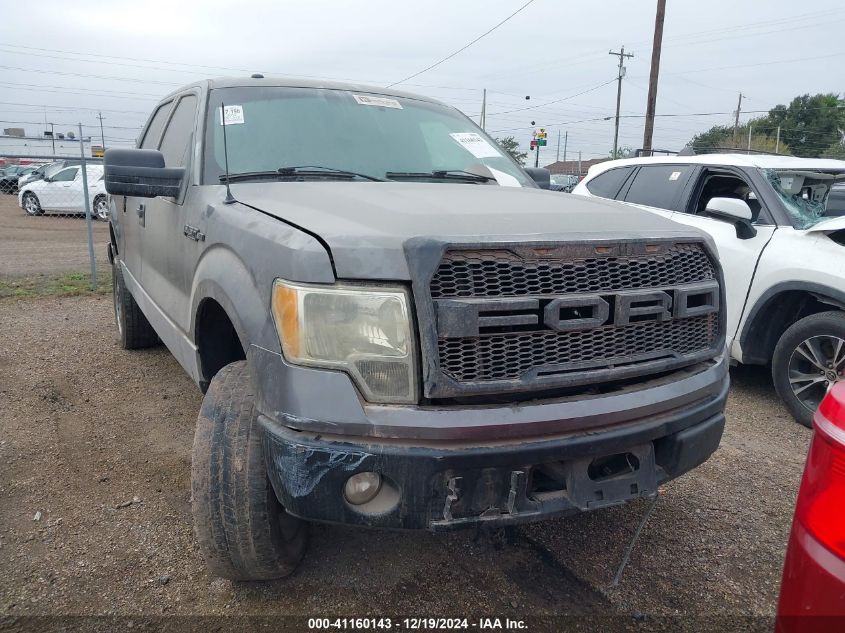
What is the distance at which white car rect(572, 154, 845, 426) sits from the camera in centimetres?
409

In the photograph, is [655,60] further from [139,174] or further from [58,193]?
[139,174]

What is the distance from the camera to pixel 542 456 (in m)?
1.88

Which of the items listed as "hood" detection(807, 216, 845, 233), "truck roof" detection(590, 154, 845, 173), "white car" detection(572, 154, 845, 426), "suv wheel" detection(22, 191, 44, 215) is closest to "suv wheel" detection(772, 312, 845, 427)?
"white car" detection(572, 154, 845, 426)

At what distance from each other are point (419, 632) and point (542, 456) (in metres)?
0.83

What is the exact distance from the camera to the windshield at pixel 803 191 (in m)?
4.62

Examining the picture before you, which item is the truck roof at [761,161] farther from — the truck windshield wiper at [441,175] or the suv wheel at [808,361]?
the truck windshield wiper at [441,175]

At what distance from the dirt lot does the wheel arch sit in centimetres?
941

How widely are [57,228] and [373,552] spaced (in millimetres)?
16783

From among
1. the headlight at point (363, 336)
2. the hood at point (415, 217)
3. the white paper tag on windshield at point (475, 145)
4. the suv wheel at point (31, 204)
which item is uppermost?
the white paper tag on windshield at point (475, 145)

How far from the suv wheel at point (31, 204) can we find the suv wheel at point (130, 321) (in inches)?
645

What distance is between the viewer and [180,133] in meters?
3.54

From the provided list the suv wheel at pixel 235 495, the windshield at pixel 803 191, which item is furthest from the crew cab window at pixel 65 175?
the suv wheel at pixel 235 495

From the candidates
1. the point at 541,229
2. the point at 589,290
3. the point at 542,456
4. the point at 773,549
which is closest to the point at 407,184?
the point at 541,229

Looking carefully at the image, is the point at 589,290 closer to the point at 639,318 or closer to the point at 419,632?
the point at 639,318
